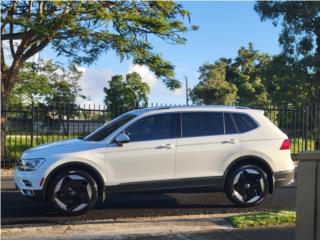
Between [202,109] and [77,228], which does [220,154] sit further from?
[77,228]

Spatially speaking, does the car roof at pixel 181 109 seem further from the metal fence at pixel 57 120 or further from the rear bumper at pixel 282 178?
the metal fence at pixel 57 120

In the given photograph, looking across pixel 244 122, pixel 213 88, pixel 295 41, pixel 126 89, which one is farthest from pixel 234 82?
pixel 244 122

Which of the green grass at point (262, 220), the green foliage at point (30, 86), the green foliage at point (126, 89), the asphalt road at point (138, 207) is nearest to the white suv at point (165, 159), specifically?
the asphalt road at point (138, 207)

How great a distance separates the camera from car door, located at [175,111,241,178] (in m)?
9.17

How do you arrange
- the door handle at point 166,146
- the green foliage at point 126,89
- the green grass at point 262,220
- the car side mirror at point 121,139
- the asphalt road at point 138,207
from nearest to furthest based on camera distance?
the green grass at point 262,220, the asphalt road at point 138,207, the car side mirror at point 121,139, the door handle at point 166,146, the green foliage at point 126,89

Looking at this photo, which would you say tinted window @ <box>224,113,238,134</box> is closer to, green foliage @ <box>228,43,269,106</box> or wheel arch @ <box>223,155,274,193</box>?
wheel arch @ <box>223,155,274,193</box>

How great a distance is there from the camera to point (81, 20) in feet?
55.1

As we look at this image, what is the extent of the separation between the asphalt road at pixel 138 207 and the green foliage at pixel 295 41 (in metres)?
20.4

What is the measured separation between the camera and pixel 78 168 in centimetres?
870

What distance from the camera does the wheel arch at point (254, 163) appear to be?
30.6 feet

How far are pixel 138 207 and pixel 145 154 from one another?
1.05 m

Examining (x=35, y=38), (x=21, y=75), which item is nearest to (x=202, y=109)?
(x=35, y=38)

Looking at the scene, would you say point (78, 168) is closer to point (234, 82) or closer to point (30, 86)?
point (30, 86)

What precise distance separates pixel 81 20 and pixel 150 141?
8714 mm
